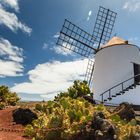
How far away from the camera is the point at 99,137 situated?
9227 mm

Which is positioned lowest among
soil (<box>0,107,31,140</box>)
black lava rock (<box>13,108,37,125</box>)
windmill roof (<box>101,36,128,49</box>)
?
soil (<box>0,107,31,140</box>)

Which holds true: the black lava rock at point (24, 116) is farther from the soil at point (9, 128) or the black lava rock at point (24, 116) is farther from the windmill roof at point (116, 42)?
the windmill roof at point (116, 42)

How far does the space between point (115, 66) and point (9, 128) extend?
16.3m

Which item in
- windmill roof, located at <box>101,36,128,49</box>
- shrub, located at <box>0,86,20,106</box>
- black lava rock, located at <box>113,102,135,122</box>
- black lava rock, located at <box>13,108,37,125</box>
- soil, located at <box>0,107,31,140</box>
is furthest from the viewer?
windmill roof, located at <box>101,36,128,49</box>

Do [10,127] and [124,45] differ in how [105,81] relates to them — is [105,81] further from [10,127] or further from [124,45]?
[10,127]

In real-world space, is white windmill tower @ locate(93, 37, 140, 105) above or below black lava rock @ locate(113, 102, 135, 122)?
above

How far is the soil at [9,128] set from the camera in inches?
498

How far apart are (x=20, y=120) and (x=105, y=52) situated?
1593 cm

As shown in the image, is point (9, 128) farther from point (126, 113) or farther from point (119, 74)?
point (119, 74)

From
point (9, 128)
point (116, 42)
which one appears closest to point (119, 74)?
point (116, 42)

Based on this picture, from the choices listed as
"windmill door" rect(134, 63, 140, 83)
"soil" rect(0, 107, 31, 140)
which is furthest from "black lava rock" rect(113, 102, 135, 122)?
"windmill door" rect(134, 63, 140, 83)

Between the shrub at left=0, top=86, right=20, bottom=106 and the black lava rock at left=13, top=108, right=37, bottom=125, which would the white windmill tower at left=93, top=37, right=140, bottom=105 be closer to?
the shrub at left=0, top=86, right=20, bottom=106

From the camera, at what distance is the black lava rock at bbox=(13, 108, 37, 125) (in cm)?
1602

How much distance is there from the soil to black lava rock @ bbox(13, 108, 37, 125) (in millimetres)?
353
